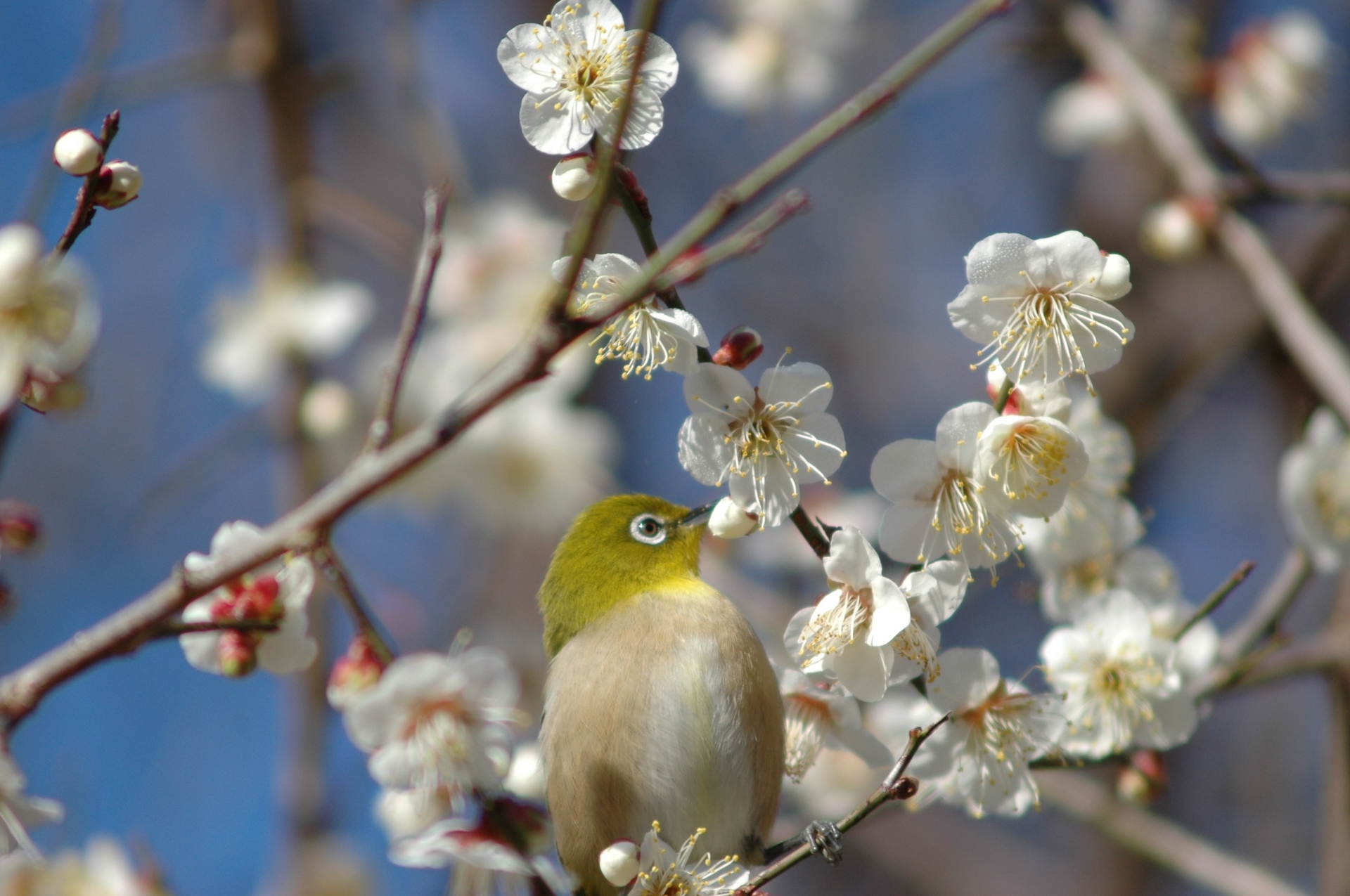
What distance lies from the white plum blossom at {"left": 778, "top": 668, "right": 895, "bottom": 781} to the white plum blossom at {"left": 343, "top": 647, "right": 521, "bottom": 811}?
0.59 meters

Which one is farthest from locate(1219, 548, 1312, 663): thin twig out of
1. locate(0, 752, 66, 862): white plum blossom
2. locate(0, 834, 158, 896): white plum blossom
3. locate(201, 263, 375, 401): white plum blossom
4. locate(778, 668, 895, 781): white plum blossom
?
locate(201, 263, 375, 401): white plum blossom

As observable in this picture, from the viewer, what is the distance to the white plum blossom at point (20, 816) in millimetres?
1442

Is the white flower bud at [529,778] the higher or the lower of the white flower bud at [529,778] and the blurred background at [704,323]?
the lower

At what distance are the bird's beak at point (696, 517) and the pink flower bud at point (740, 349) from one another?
973 mm

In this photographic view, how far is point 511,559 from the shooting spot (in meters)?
6.51

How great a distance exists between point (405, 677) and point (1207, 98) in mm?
4080

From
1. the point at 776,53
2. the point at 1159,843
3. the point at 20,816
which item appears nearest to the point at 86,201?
the point at 20,816

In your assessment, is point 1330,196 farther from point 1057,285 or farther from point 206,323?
point 206,323

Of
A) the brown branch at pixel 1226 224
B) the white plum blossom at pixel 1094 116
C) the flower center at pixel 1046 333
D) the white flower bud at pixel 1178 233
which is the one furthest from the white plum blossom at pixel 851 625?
the white plum blossom at pixel 1094 116

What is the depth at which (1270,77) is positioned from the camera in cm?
424

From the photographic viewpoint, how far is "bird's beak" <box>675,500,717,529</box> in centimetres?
263

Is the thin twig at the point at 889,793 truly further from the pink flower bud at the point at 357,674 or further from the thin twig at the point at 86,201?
the thin twig at the point at 86,201

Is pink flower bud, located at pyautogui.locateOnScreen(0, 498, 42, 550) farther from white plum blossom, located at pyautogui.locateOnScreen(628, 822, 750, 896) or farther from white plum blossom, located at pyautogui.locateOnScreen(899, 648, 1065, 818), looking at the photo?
white plum blossom, located at pyautogui.locateOnScreen(899, 648, 1065, 818)

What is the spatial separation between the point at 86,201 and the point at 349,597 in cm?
60
